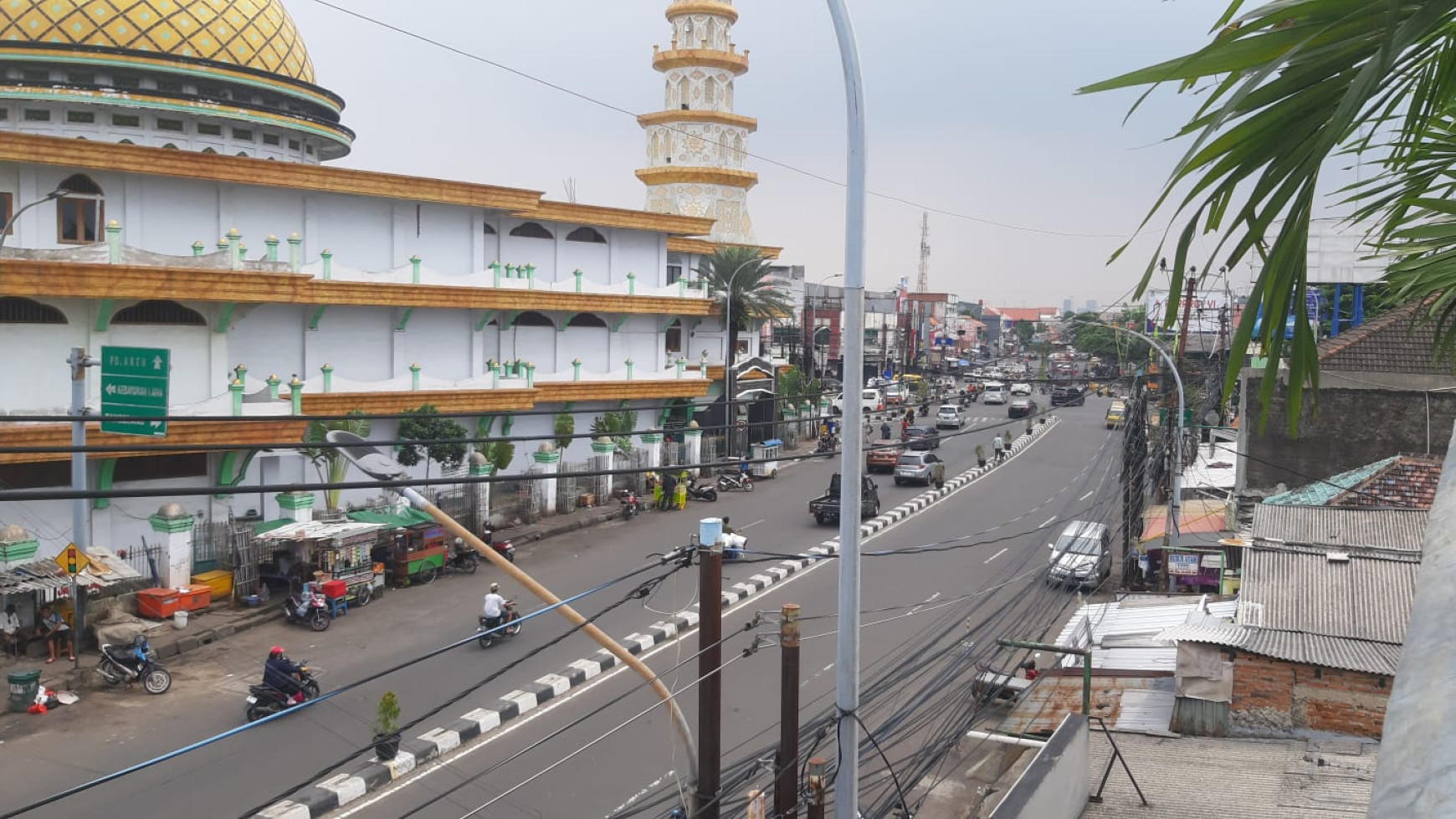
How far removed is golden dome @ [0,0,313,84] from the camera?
2389 centimetres

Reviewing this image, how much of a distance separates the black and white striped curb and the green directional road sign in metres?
6.86

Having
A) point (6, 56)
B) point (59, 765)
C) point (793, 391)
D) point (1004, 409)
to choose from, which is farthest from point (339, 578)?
point (1004, 409)

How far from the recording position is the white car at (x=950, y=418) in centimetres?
4875

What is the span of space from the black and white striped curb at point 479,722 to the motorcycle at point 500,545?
492cm

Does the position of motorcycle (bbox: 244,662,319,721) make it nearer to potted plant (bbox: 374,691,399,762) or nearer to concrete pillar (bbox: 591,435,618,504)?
potted plant (bbox: 374,691,399,762)

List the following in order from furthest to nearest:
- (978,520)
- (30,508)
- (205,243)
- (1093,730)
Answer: (978,520) → (205,243) → (30,508) → (1093,730)

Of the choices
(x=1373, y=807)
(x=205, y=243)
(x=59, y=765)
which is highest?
(x=205, y=243)

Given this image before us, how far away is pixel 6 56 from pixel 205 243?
248 inches

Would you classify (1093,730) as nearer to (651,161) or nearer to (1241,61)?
(1241,61)

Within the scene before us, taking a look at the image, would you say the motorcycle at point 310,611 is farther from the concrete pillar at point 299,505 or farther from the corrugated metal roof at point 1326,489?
the corrugated metal roof at point 1326,489

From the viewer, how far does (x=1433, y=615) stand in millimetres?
1188

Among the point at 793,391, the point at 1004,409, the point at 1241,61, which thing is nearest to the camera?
the point at 1241,61

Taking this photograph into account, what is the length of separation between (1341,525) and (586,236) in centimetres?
2430

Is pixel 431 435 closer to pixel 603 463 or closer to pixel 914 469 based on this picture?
pixel 603 463
